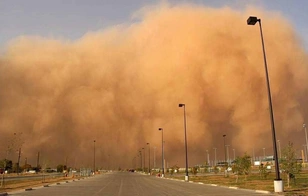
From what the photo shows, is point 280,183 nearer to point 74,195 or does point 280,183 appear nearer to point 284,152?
point 284,152

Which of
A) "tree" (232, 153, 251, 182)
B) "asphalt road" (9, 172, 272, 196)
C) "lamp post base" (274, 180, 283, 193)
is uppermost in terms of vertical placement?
"tree" (232, 153, 251, 182)

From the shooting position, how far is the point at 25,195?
20.0 m

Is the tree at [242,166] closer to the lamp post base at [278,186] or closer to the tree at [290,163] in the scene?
the tree at [290,163]

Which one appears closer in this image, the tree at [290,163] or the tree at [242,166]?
the tree at [290,163]

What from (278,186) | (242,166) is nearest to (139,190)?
(278,186)

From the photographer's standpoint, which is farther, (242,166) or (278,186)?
(242,166)

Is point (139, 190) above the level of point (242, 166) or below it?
below

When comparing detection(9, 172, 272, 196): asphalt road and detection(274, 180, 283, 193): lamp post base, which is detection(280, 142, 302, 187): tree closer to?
detection(9, 172, 272, 196): asphalt road

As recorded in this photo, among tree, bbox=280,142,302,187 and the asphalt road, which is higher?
tree, bbox=280,142,302,187

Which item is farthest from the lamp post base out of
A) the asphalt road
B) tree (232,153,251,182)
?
tree (232,153,251,182)

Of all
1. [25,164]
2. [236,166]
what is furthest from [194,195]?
[25,164]

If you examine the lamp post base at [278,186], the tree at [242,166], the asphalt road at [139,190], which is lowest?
the asphalt road at [139,190]

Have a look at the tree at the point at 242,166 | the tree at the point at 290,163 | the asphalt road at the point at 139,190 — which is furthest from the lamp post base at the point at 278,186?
the tree at the point at 242,166

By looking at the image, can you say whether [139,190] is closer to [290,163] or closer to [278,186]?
[278,186]
